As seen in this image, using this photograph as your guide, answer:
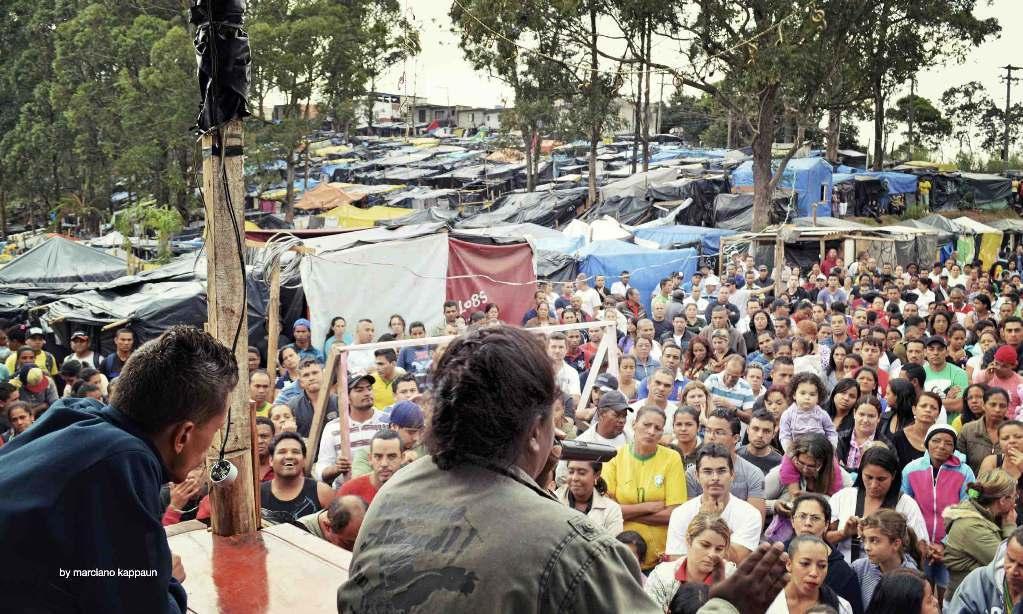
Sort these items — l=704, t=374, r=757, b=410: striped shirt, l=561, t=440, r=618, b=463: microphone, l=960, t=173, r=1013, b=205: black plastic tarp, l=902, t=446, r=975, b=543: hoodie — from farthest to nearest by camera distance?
l=960, t=173, r=1013, b=205: black plastic tarp → l=704, t=374, r=757, b=410: striped shirt → l=902, t=446, r=975, b=543: hoodie → l=561, t=440, r=618, b=463: microphone

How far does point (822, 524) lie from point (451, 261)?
9.29 metres

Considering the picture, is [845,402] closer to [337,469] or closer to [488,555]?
[337,469]

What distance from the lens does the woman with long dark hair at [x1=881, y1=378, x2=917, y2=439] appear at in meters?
7.12

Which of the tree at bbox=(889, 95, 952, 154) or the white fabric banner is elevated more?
the tree at bbox=(889, 95, 952, 154)

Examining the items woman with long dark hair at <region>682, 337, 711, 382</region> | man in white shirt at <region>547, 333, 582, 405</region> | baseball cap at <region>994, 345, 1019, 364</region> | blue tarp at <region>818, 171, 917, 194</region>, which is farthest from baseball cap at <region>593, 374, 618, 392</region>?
blue tarp at <region>818, 171, 917, 194</region>

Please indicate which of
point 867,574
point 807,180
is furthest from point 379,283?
point 807,180

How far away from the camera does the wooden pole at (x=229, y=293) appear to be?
3.52 metres

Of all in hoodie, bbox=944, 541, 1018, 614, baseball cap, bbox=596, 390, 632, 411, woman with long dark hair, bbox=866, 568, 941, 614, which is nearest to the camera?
woman with long dark hair, bbox=866, 568, 941, 614

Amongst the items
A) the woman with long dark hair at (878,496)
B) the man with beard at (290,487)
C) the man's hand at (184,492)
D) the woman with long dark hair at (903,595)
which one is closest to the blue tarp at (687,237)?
the woman with long dark hair at (878,496)

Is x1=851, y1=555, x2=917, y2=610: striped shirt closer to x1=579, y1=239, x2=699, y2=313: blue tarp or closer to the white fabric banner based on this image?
the white fabric banner

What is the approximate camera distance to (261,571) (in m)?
3.15

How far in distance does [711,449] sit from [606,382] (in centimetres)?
303

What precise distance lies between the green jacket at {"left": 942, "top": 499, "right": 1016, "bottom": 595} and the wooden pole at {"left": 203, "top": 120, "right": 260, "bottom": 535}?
374 centimetres

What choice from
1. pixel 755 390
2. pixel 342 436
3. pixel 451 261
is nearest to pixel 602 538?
pixel 342 436
